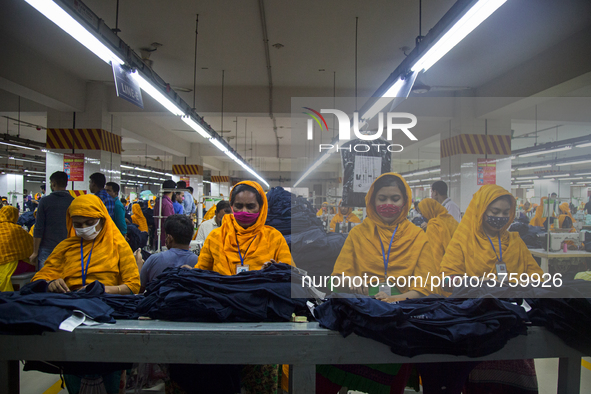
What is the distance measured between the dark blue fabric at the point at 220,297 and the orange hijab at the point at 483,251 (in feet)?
3.49

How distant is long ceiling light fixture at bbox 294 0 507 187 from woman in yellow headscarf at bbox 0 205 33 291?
4.55 meters

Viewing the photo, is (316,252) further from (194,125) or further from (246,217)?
(194,125)

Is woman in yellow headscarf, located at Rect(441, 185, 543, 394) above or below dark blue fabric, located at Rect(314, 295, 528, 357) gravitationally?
above

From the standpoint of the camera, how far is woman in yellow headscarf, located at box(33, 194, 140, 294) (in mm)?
2076

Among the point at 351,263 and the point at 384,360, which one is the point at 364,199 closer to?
the point at 351,263

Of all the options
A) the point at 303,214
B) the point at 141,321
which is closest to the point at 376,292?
→ the point at 141,321

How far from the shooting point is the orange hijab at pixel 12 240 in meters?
3.32

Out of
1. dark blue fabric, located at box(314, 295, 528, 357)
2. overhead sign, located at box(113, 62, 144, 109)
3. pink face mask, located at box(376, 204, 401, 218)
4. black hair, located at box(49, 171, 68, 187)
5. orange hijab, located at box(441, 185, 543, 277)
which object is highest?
overhead sign, located at box(113, 62, 144, 109)

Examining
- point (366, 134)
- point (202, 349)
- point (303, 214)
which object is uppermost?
point (366, 134)

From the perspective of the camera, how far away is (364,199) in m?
1.99

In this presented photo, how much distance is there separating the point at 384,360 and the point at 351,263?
0.71 m

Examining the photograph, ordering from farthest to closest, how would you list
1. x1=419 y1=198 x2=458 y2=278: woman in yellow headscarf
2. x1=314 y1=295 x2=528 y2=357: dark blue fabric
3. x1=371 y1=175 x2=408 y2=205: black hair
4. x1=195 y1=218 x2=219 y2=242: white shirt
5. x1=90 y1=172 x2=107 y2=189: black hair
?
x1=195 y1=218 x2=219 y2=242: white shirt < x1=90 y1=172 x2=107 y2=189: black hair < x1=419 y1=198 x2=458 y2=278: woman in yellow headscarf < x1=371 y1=175 x2=408 y2=205: black hair < x1=314 y1=295 x2=528 y2=357: dark blue fabric

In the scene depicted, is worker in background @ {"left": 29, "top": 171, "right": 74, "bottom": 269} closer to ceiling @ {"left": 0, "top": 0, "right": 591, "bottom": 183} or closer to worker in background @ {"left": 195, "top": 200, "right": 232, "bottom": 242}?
worker in background @ {"left": 195, "top": 200, "right": 232, "bottom": 242}

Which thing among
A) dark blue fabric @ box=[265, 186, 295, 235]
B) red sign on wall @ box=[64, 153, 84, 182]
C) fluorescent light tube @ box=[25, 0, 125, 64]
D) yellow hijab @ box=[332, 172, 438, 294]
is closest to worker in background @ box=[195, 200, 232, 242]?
dark blue fabric @ box=[265, 186, 295, 235]
